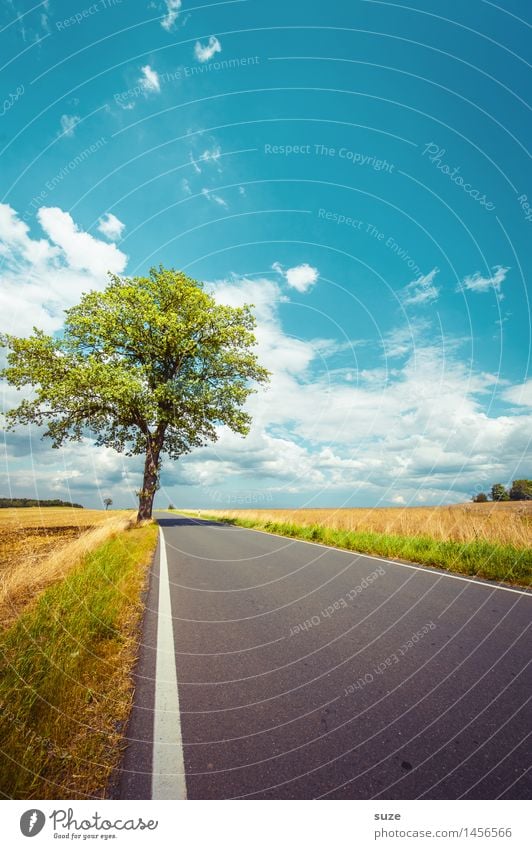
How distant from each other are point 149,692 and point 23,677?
947mm

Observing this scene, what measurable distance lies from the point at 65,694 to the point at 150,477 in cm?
1880

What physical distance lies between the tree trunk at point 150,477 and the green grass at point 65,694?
15.9 meters

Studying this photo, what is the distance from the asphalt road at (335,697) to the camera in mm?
2041

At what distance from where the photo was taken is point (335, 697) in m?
2.96

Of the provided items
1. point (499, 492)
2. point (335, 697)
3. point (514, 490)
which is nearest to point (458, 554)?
point (335, 697)

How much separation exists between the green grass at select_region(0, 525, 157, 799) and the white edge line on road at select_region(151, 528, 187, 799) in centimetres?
24

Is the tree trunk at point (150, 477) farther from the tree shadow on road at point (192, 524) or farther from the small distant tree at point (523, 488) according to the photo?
the small distant tree at point (523, 488)

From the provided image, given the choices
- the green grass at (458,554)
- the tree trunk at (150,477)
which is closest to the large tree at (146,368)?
the tree trunk at (150,477)

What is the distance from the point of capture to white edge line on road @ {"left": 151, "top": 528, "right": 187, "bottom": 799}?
1.98 m

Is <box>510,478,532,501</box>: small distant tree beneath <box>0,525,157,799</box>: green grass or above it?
beneath

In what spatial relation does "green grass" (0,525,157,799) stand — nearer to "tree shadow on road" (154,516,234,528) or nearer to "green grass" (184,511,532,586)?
"green grass" (184,511,532,586)

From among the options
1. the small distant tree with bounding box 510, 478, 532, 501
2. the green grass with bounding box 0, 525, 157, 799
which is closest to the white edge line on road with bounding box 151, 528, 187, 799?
the green grass with bounding box 0, 525, 157, 799
